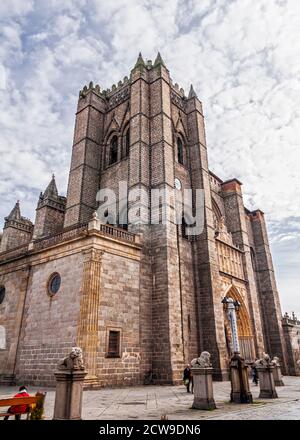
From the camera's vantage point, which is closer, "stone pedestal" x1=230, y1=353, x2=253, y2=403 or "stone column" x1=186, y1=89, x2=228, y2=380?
"stone pedestal" x1=230, y1=353, x2=253, y2=403

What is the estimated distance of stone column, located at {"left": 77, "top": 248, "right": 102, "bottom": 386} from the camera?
39.0ft

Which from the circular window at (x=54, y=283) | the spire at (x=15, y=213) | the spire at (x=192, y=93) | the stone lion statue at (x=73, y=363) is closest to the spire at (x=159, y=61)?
the spire at (x=192, y=93)

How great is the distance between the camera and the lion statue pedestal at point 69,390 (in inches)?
213

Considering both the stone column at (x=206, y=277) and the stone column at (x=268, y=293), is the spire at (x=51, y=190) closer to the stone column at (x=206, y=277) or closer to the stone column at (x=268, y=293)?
the stone column at (x=206, y=277)

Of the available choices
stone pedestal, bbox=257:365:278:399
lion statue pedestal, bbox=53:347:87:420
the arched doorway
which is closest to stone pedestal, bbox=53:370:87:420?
lion statue pedestal, bbox=53:347:87:420

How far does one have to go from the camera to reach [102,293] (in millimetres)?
13422

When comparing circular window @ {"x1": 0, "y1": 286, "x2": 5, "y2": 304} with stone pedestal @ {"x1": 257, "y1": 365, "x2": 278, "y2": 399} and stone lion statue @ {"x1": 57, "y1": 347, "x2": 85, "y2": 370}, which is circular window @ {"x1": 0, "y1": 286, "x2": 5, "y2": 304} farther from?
stone pedestal @ {"x1": 257, "y1": 365, "x2": 278, "y2": 399}

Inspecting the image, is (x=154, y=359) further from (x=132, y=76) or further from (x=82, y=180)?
(x=132, y=76)

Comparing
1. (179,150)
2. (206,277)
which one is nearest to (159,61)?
(179,150)

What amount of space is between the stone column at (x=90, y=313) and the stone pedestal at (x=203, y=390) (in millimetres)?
5393

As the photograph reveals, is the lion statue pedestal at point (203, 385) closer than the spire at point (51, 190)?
Yes

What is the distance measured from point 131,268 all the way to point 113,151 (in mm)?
→ 10727
